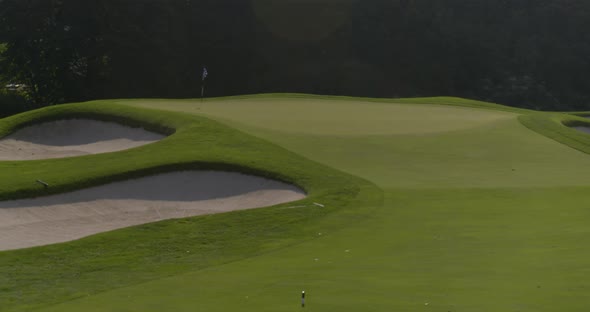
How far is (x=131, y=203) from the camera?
1520 cm

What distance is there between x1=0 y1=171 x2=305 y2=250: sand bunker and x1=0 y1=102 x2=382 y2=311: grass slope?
0.28 m

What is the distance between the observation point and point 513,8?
77.6 meters

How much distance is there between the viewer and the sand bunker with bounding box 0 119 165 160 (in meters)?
21.5

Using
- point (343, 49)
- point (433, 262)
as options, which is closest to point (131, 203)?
point (433, 262)

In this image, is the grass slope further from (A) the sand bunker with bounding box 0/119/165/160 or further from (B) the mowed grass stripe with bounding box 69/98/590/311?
(A) the sand bunker with bounding box 0/119/165/160

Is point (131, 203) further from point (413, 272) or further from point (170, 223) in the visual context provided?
point (413, 272)

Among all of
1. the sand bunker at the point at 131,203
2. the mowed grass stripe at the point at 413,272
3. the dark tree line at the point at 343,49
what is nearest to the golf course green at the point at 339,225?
the mowed grass stripe at the point at 413,272

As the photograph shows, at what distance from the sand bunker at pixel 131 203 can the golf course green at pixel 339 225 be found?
0.31m

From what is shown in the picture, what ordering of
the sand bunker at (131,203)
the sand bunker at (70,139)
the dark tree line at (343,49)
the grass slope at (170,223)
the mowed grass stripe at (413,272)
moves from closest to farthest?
the mowed grass stripe at (413,272) → the grass slope at (170,223) → the sand bunker at (131,203) → the sand bunker at (70,139) → the dark tree line at (343,49)

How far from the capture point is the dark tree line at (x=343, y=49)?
196ft

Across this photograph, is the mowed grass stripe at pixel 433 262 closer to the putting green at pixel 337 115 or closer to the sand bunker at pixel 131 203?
the sand bunker at pixel 131 203

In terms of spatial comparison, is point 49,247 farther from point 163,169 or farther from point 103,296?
point 163,169

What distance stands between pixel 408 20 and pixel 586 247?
65.5 meters

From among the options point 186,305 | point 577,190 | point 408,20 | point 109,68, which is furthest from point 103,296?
point 408,20
